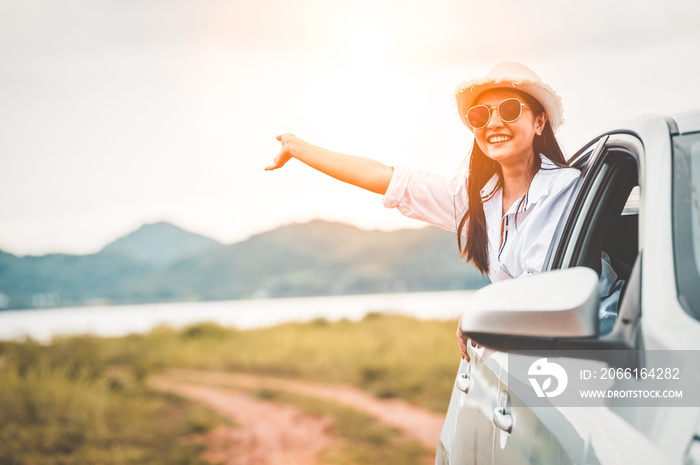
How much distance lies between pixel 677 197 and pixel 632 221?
Answer: 1.02m

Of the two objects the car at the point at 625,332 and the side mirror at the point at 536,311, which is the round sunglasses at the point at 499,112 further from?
the side mirror at the point at 536,311

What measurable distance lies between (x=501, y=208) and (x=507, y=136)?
0.23 metres

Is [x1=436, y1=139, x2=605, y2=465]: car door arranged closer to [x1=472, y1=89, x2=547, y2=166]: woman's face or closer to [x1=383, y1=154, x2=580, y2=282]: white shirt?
[x1=383, y1=154, x2=580, y2=282]: white shirt

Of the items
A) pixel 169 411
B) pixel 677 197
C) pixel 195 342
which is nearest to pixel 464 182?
pixel 677 197

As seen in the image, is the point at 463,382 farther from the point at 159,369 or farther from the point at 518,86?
the point at 159,369

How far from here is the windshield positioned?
112 cm

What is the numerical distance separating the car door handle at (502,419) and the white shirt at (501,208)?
44cm

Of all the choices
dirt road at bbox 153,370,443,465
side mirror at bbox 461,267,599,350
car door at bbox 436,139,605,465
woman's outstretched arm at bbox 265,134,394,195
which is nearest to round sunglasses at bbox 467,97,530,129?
car door at bbox 436,139,605,465

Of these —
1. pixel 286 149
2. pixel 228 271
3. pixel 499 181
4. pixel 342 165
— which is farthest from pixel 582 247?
pixel 228 271

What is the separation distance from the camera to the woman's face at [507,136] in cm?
219

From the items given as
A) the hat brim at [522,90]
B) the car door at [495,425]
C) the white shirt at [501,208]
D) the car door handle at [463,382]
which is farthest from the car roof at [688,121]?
the car door handle at [463,382]

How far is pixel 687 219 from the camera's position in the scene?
1.19 meters

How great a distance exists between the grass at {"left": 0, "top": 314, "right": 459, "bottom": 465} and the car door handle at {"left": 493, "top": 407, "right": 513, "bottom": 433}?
7.04 metres

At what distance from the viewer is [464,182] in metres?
2.42
